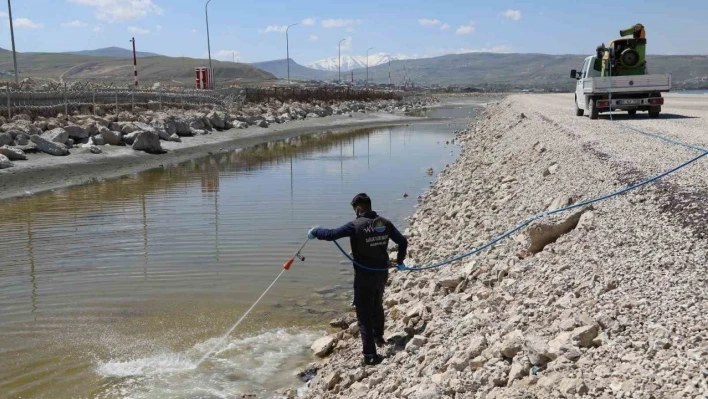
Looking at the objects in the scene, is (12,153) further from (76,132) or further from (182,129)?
(182,129)

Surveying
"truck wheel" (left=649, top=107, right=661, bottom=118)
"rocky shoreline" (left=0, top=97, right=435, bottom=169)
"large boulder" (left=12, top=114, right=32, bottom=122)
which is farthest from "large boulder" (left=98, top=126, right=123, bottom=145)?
"truck wheel" (left=649, top=107, right=661, bottom=118)

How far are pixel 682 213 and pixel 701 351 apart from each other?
9.40 feet

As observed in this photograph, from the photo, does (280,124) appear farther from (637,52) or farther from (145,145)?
(637,52)

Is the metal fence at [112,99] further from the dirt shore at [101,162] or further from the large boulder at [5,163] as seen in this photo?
the large boulder at [5,163]

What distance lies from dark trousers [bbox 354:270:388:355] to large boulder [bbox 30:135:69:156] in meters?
20.8

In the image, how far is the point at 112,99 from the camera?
127 ft

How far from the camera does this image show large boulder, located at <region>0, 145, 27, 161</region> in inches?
866

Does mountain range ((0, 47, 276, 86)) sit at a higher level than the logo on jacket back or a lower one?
higher

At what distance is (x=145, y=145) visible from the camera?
1110 inches

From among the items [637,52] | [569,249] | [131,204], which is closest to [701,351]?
[569,249]

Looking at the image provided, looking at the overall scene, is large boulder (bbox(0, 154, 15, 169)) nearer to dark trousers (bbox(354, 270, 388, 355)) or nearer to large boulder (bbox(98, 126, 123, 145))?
large boulder (bbox(98, 126, 123, 145))

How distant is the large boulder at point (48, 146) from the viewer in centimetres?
2405

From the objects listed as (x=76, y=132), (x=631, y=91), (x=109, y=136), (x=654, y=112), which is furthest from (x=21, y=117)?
(x=654, y=112)

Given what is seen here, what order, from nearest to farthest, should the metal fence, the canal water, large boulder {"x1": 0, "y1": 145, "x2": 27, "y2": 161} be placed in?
the canal water, large boulder {"x1": 0, "y1": 145, "x2": 27, "y2": 161}, the metal fence
